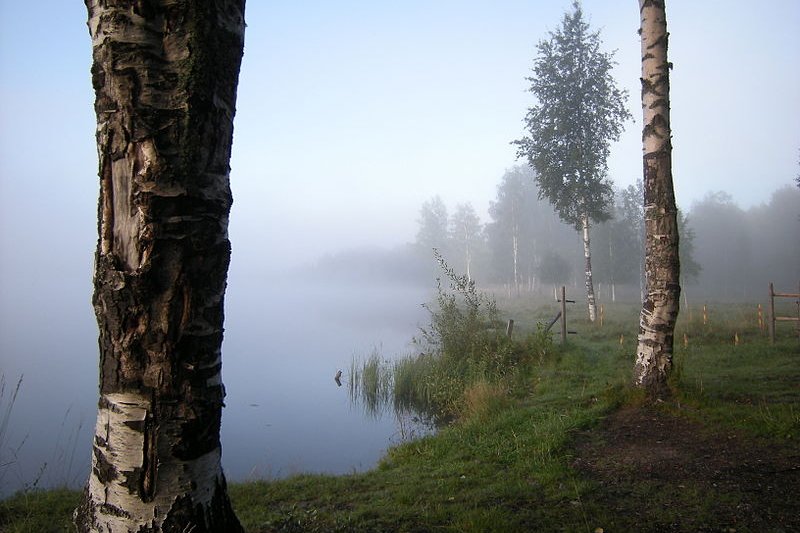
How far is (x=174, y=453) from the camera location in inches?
69.6

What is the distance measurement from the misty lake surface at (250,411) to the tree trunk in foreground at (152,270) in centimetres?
479

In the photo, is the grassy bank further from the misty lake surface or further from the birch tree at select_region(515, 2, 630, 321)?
the birch tree at select_region(515, 2, 630, 321)

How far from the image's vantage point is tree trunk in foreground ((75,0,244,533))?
1.76m

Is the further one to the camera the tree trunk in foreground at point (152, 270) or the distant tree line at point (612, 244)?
the distant tree line at point (612, 244)

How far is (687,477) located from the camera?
157 inches

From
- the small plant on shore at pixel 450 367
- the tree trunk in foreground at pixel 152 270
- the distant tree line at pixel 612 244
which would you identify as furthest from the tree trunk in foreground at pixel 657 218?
the distant tree line at pixel 612 244

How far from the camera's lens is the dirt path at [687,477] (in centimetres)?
323

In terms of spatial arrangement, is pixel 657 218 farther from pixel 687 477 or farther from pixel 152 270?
pixel 152 270

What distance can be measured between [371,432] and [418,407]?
1953 mm

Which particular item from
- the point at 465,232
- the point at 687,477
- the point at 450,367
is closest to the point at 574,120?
the point at 450,367

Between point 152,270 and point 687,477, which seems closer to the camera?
point 152,270

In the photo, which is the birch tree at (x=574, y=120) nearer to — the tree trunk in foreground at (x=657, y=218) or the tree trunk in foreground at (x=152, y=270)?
the tree trunk in foreground at (x=657, y=218)

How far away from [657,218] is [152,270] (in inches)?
257

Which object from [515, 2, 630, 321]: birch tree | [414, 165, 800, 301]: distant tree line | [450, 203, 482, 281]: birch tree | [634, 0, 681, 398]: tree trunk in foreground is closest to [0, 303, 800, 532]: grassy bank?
[634, 0, 681, 398]: tree trunk in foreground
